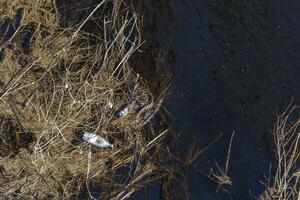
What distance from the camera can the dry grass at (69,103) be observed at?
4.67 metres

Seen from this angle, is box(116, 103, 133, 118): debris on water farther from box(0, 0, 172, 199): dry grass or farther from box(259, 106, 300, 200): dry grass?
box(259, 106, 300, 200): dry grass

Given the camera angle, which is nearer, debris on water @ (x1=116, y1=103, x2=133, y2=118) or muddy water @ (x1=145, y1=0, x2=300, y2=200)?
debris on water @ (x1=116, y1=103, x2=133, y2=118)

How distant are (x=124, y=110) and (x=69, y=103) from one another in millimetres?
434

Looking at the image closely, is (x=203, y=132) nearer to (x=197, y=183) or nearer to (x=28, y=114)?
(x=197, y=183)

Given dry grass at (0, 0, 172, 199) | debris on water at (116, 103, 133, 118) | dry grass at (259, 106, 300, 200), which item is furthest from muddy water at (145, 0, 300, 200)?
debris on water at (116, 103, 133, 118)

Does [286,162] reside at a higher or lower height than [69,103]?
lower

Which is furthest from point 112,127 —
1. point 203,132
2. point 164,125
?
point 203,132

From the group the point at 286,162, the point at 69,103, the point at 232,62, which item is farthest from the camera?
the point at 232,62

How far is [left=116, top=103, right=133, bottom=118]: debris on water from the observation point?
488 centimetres

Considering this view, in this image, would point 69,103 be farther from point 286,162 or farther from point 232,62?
point 286,162

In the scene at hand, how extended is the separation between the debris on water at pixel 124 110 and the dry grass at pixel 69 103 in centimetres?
3

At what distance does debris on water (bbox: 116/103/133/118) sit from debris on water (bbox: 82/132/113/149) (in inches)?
9.0

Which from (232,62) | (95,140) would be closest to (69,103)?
(95,140)

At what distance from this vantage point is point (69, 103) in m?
4.75
